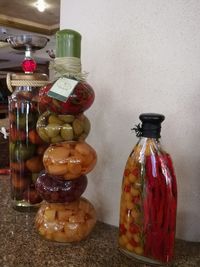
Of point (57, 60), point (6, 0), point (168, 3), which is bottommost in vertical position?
point (57, 60)

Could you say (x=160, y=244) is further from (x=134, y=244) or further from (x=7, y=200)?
(x=7, y=200)

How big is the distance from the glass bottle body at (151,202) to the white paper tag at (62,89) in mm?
147

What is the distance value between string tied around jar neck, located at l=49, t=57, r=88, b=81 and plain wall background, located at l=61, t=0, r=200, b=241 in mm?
98

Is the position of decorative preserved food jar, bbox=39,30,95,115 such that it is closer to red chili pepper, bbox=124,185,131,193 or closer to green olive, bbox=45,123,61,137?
green olive, bbox=45,123,61,137

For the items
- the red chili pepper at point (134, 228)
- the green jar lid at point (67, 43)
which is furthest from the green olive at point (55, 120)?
the red chili pepper at point (134, 228)

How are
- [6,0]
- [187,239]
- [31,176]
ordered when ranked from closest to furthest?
[187,239] < [31,176] < [6,0]

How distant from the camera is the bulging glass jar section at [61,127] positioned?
52cm

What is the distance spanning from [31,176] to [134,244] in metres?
0.30

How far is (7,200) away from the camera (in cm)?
73

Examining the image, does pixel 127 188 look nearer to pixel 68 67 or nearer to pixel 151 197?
pixel 151 197

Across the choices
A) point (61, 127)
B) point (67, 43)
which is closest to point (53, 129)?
point (61, 127)

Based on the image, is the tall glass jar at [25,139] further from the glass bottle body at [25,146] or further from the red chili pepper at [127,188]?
the red chili pepper at [127,188]

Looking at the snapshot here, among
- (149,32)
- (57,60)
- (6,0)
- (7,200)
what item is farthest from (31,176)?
(6,0)

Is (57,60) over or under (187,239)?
over
